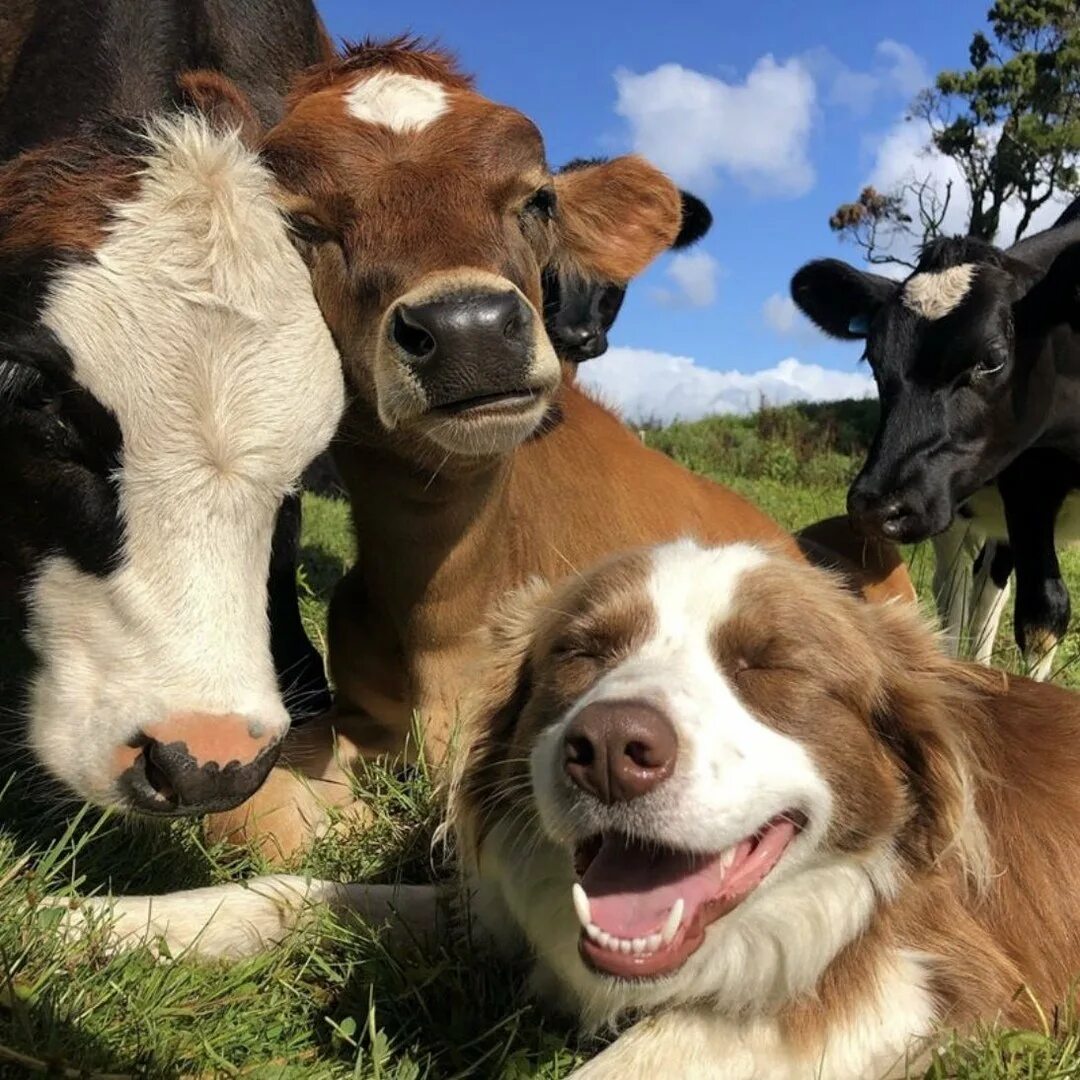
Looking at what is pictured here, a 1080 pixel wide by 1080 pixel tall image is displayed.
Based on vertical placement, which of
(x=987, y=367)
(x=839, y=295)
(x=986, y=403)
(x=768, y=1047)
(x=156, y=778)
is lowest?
(x=768, y=1047)

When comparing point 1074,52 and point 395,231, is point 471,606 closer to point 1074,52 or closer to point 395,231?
point 395,231

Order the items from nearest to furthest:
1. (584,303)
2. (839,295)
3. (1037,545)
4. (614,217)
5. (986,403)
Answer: (614,217) < (584,303) < (986,403) < (1037,545) < (839,295)

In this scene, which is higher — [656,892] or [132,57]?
[132,57]

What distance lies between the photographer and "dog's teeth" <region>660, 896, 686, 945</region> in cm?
228

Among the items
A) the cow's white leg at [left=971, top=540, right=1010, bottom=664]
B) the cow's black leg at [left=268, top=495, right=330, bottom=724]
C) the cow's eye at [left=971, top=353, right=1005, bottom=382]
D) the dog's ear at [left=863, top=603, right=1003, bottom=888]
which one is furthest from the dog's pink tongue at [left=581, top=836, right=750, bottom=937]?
the cow's white leg at [left=971, top=540, right=1010, bottom=664]

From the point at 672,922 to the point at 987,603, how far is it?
533 cm

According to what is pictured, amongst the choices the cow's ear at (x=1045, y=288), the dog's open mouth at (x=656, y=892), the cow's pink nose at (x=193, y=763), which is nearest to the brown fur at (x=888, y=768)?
the dog's open mouth at (x=656, y=892)

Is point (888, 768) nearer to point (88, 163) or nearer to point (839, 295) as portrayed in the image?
point (88, 163)

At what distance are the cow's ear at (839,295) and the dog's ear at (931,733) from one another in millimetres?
4516

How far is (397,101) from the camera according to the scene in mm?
3453

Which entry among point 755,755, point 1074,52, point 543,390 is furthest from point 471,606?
point 1074,52

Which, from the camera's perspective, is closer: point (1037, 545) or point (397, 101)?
point (397, 101)

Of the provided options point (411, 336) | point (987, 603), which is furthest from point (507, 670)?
point (987, 603)

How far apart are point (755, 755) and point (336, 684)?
2366 millimetres
